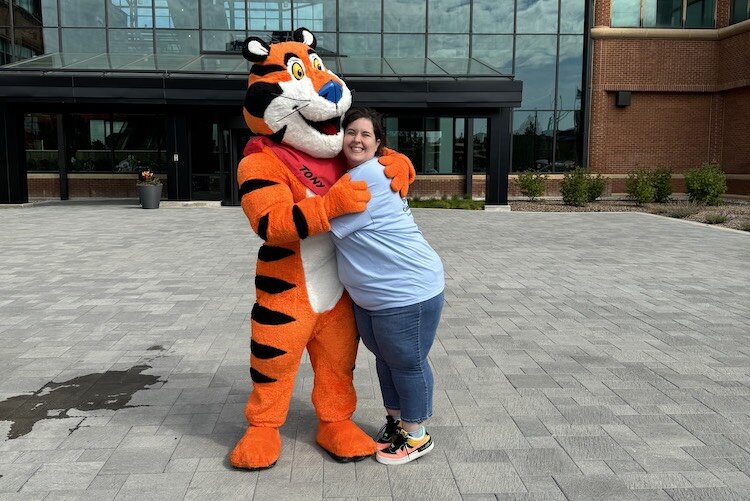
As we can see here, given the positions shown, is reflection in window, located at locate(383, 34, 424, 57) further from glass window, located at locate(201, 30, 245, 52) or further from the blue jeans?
the blue jeans

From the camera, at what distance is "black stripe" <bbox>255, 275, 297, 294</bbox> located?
124 inches

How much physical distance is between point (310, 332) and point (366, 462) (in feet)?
2.38

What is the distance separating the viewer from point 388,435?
3.38 metres

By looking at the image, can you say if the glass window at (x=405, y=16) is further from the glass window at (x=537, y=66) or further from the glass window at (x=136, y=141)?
the glass window at (x=136, y=141)

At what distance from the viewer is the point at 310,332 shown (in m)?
3.22

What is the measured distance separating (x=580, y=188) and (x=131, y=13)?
54.7 ft

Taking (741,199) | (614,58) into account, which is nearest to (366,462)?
(741,199)

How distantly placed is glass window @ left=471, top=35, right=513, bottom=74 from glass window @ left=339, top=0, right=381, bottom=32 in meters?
3.76

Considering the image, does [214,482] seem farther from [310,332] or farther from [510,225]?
[510,225]

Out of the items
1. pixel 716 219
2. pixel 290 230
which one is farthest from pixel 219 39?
pixel 290 230

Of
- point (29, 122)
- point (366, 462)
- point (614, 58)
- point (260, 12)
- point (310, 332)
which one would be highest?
point (260, 12)

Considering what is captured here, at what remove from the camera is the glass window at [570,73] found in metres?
24.7

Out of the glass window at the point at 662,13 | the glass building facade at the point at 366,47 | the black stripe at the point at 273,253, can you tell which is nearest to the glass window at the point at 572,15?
the glass building facade at the point at 366,47

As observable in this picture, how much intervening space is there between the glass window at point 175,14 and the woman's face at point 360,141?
22548mm
